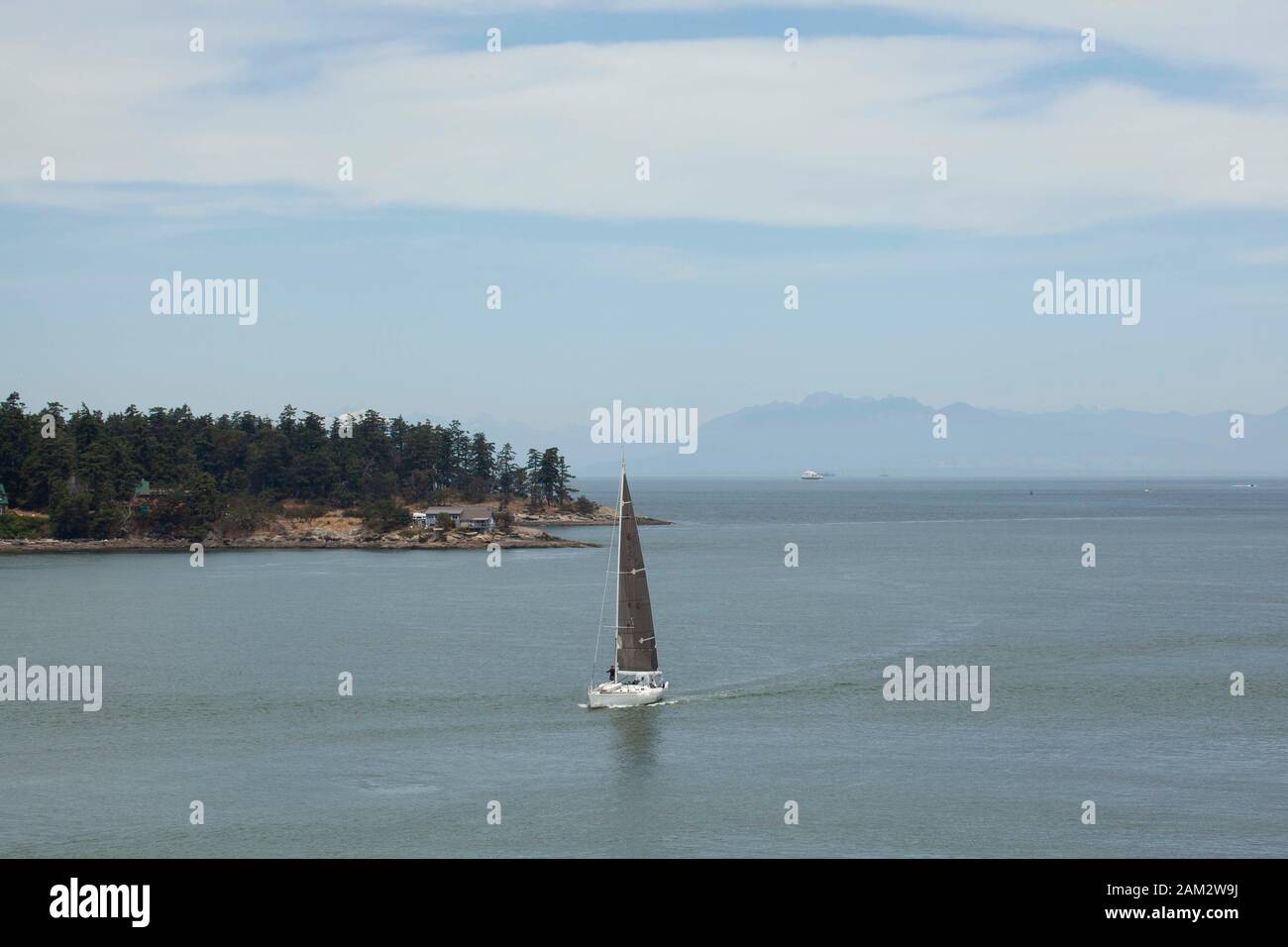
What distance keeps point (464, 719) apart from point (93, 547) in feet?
348

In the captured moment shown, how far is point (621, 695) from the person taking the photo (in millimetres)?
50719

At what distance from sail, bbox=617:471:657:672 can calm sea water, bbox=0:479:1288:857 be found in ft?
7.13

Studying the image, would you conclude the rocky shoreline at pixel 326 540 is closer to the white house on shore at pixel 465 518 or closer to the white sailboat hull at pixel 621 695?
the white house on shore at pixel 465 518

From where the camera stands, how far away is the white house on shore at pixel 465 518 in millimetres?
162500

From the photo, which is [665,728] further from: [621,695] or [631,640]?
[631,640]

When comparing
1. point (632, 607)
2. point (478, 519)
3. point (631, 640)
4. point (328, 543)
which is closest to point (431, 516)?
point (478, 519)

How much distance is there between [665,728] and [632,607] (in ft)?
16.0

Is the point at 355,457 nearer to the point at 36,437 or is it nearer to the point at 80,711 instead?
the point at 36,437

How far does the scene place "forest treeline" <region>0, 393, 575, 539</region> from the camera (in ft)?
485

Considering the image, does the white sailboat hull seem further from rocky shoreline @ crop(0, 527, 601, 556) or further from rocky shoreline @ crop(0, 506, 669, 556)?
rocky shoreline @ crop(0, 527, 601, 556)

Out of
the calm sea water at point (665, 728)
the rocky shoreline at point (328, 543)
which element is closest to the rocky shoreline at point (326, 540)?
the rocky shoreline at point (328, 543)

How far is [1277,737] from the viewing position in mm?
47062

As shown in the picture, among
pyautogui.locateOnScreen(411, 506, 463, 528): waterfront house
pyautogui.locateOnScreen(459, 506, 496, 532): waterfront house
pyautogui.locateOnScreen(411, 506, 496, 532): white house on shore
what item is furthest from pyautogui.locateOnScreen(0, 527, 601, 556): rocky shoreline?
pyautogui.locateOnScreen(411, 506, 463, 528): waterfront house
